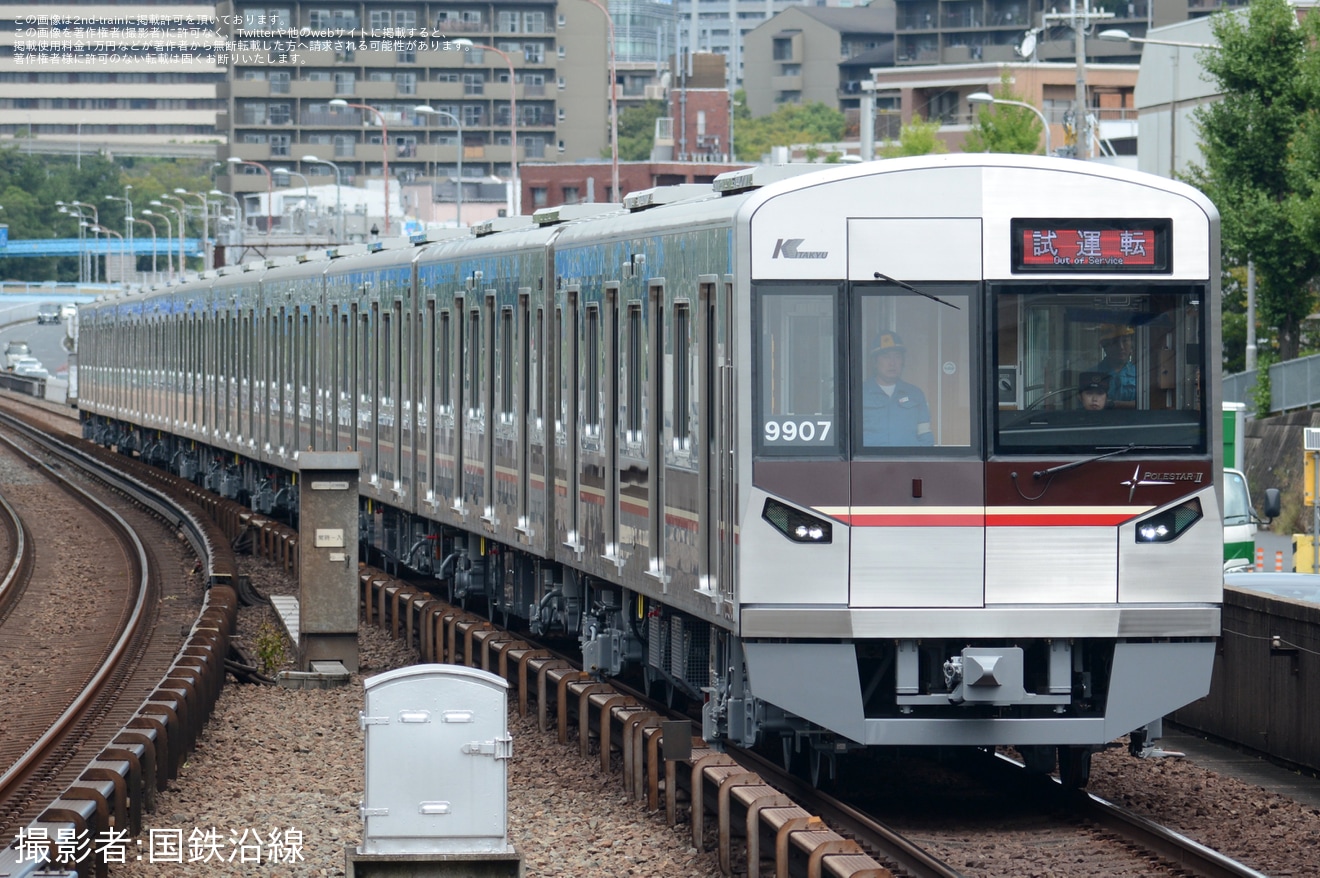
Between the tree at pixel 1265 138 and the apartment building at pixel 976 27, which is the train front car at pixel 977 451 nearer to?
the tree at pixel 1265 138

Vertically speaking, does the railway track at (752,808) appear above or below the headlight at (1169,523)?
below

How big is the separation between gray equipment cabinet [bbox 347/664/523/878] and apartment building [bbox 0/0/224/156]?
177212 millimetres

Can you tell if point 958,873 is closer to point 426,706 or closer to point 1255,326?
point 426,706

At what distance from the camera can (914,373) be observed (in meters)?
10.8

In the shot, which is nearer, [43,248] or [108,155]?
[43,248]

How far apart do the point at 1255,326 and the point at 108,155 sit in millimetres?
146559

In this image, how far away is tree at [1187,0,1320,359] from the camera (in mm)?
37531

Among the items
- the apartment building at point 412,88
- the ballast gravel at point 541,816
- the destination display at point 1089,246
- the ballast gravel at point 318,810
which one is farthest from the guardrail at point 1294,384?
the apartment building at point 412,88

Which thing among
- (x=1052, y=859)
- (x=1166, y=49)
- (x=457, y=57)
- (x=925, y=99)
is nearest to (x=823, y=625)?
(x=1052, y=859)

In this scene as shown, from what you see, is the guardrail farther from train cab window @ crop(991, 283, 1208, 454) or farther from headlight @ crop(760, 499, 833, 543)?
headlight @ crop(760, 499, 833, 543)

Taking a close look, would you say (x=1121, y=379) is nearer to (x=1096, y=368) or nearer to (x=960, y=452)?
(x=1096, y=368)

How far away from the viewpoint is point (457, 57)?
13900 cm

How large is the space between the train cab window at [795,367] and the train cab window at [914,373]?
0.12 meters

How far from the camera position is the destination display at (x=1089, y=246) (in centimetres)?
1088
